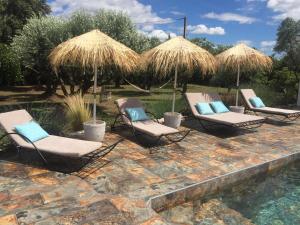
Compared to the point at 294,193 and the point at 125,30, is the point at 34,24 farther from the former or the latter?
the point at 294,193

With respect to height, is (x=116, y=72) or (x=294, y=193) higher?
(x=116, y=72)

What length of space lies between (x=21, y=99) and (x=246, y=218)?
1718cm

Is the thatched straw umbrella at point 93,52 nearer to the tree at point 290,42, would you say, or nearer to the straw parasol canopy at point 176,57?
the straw parasol canopy at point 176,57

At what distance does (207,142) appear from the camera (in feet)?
26.8

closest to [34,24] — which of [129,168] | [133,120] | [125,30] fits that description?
[125,30]

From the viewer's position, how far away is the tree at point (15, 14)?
26188 mm

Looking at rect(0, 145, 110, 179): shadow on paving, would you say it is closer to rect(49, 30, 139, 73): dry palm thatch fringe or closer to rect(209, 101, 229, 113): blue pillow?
rect(49, 30, 139, 73): dry palm thatch fringe

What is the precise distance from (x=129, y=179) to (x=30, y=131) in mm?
2179

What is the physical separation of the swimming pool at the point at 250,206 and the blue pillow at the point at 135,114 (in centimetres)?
324

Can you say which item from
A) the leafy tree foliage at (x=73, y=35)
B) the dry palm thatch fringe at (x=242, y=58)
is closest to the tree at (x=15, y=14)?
the leafy tree foliage at (x=73, y=35)

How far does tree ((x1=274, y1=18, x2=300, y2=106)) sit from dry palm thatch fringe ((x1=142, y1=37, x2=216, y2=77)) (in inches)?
536

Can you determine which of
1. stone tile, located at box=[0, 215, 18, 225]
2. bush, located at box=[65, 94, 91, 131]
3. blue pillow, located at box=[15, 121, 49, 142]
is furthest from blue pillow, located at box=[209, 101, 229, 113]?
stone tile, located at box=[0, 215, 18, 225]

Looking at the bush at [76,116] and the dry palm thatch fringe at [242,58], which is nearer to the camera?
the bush at [76,116]

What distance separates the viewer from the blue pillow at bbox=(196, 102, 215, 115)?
31.8 ft
